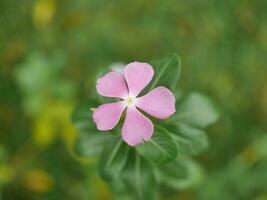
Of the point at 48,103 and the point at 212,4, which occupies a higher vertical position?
the point at 212,4

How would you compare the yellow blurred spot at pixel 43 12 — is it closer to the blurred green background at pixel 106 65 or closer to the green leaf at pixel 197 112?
the blurred green background at pixel 106 65

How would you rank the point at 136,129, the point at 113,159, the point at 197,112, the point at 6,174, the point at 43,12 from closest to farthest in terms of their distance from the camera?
the point at 136,129 < the point at 113,159 < the point at 197,112 < the point at 6,174 < the point at 43,12

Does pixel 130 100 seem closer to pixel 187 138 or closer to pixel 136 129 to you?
pixel 136 129

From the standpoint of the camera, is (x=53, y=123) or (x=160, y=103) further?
(x=53, y=123)

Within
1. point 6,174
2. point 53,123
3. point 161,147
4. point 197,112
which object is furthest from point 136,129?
point 6,174

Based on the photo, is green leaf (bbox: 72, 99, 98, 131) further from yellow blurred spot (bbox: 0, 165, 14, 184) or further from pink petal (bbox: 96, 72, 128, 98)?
yellow blurred spot (bbox: 0, 165, 14, 184)

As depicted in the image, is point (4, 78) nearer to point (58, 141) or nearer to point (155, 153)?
point (58, 141)

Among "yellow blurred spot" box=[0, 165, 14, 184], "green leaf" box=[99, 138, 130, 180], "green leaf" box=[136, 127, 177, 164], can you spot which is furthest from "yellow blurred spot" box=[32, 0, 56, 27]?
"green leaf" box=[136, 127, 177, 164]

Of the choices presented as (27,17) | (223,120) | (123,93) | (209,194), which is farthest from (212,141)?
(123,93)
